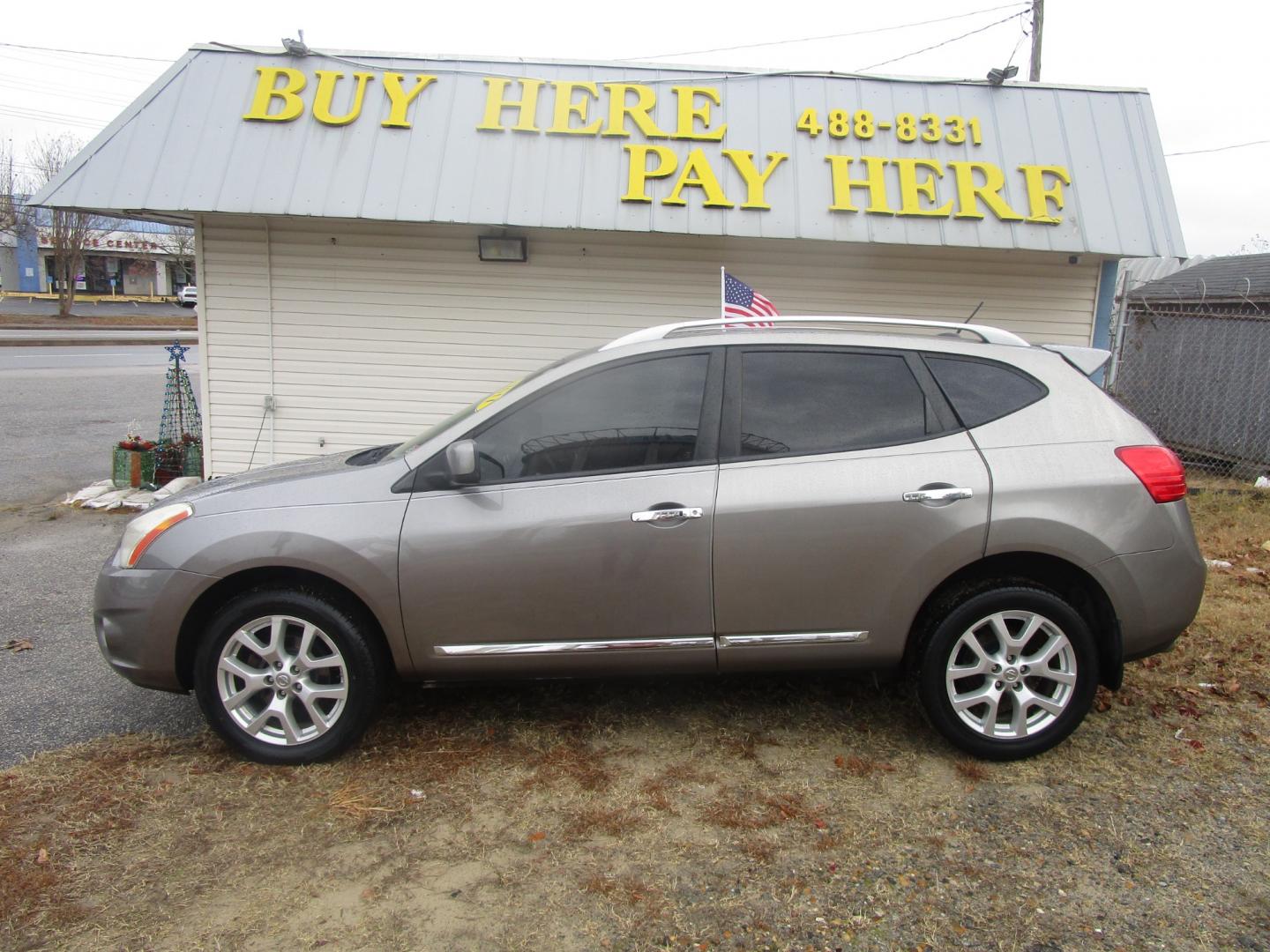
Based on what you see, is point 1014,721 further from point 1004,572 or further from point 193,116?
point 193,116

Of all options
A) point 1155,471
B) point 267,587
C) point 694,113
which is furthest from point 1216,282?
point 267,587

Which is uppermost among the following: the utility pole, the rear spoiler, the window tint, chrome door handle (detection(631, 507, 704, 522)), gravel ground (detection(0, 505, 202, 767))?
the utility pole

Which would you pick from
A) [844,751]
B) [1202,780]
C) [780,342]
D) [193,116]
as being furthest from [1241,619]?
[193,116]

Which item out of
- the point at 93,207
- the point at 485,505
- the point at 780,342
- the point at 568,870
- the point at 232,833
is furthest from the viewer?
the point at 93,207

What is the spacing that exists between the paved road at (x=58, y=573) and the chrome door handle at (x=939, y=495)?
3244 millimetres

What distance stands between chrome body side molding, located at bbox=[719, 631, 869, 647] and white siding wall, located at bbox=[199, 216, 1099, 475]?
5.05 meters

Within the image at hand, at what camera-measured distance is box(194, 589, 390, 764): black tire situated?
146 inches

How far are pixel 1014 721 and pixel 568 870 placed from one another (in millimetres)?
1883

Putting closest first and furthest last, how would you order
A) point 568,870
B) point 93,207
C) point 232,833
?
point 568,870
point 232,833
point 93,207

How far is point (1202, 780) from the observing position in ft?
12.2

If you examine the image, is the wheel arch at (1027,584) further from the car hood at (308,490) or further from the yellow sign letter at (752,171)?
the yellow sign letter at (752,171)

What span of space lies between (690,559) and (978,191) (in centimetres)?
535

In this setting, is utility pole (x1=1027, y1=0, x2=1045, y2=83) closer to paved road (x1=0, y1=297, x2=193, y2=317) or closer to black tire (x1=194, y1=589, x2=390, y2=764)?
black tire (x1=194, y1=589, x2=390, y2=764)

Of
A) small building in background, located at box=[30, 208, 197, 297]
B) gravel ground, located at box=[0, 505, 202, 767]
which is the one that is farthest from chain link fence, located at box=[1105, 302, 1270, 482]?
small building in background, located at box=[30, 208, 197, 297]
